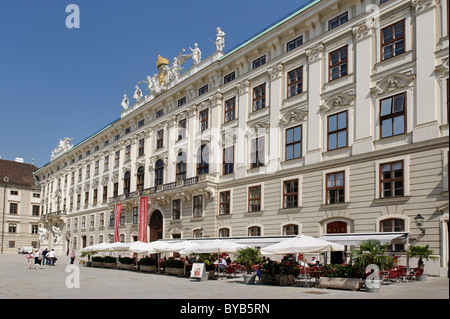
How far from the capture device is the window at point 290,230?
31664 millimetres

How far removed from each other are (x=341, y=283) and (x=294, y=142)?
1458 cm

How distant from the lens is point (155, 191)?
152 feet

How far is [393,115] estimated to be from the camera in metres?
26.8

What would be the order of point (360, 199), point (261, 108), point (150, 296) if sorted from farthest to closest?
1. point (261, 108)
2. point (360, 199)
3. point (150, 296)

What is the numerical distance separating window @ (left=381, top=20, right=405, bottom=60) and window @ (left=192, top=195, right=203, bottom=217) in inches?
790

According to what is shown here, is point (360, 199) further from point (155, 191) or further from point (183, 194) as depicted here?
point (155, 191)

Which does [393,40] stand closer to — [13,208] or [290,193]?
[290,193]

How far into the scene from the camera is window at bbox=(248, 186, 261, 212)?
3515 cm

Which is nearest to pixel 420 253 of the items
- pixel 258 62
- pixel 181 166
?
pixel 258 62

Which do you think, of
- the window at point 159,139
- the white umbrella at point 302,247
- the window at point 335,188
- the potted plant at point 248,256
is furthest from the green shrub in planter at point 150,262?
the window at point 159,139

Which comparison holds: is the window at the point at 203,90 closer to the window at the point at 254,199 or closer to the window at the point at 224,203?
the window at the point at 224,203

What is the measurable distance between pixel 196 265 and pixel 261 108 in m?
15.1

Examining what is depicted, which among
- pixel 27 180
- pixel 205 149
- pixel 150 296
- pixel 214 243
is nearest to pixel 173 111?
pixel 205 149

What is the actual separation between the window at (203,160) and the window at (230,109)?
11.6 ft
